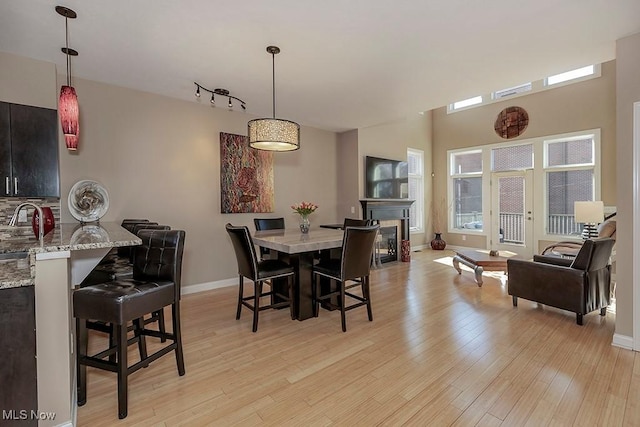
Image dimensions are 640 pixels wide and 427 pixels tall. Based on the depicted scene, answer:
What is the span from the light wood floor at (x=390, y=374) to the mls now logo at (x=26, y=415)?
11.6 inches

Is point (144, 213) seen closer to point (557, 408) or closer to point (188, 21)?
point (188, 21)

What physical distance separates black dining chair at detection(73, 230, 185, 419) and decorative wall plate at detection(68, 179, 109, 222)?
1765mm

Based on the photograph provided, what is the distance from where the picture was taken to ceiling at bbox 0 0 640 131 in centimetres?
222

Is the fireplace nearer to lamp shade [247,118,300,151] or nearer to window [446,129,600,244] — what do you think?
window [446,129,600,244]

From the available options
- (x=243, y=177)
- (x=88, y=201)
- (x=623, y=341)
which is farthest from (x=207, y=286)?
(x=623, y=341)

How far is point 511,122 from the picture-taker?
21.9 feet

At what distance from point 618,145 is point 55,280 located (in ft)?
13.8

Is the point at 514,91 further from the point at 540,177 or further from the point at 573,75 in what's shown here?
the point at 540,177

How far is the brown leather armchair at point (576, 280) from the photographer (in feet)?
9.80

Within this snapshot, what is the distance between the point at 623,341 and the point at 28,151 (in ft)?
18.3

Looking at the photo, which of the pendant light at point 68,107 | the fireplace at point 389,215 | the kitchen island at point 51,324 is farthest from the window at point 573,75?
the kitchen island at point 51,324

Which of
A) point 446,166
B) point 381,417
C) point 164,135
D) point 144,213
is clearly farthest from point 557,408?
point 446,166

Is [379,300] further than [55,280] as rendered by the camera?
Yes

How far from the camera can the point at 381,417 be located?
5.88 ft
